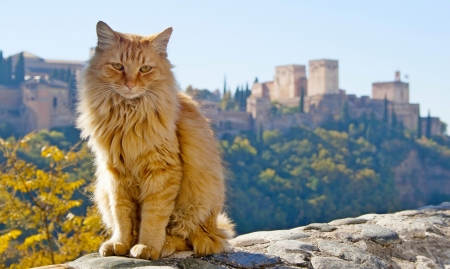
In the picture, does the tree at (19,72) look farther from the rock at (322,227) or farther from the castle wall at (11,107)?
the rock at (322,227)

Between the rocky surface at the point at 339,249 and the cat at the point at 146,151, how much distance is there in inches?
3.6

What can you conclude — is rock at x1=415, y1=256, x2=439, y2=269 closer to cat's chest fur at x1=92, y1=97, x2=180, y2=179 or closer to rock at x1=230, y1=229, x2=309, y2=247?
rock at x1=230, y1=229, x2=309, y2=247

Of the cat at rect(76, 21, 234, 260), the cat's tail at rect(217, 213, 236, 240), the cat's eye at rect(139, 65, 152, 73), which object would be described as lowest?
the cat's tail at rect(217, 213, 236, 240)

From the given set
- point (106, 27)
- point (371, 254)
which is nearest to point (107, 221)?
point (106, 27)

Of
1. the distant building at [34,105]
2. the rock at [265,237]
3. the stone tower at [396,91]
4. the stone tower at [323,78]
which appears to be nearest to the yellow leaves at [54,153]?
the rock at [265,237]

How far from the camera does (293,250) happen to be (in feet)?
7.80

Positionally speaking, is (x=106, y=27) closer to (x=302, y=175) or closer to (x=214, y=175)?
(x=214, y=175)

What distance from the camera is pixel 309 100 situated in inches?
1917

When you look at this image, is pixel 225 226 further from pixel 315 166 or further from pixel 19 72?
pixel 19 72

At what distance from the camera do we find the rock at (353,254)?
2355mm

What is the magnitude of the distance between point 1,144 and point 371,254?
3.86 metres

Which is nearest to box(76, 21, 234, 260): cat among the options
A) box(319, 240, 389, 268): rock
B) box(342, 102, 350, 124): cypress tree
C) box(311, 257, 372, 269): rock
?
box(311, 257, 372, 269): rock

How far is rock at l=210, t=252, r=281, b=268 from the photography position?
2174 millimetres

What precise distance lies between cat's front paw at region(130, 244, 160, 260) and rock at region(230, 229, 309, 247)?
49 cm
